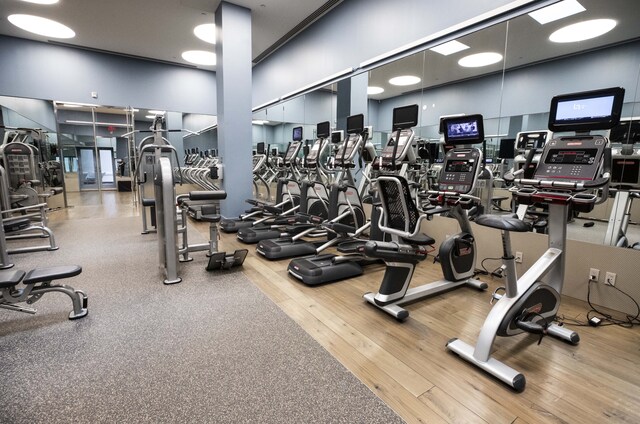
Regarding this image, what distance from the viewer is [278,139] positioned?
340 inches

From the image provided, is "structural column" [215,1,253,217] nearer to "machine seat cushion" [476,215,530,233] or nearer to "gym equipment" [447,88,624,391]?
"gym equipment" [447,88,624,391]

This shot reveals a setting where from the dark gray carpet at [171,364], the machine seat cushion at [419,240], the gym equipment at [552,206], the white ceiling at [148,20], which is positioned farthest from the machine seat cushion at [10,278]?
the white ceiling at [148,20]

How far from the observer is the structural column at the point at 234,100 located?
233 inches

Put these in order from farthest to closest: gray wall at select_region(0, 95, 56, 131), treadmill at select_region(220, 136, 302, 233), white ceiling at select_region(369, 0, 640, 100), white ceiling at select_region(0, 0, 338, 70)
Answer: gray wall at select_region(0, 95, 56, 131), white ceiling at select_region(0, 0, 338, 70), treadmill at select_region(220, 136, 302, 233), white ceiling at select_region(369, 0, 640, 100)

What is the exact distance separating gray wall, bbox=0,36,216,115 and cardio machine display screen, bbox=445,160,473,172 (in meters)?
9.14

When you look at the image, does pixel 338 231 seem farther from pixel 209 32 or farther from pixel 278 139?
pixel 209 32

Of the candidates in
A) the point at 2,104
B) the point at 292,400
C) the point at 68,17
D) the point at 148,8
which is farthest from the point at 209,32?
the point at 292,400

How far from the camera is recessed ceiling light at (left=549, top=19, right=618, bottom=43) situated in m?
2.94

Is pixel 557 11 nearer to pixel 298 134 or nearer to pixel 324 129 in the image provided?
pixel 324 129

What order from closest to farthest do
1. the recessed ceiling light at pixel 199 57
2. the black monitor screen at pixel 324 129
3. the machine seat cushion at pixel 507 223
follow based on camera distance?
the machine seat cushion at pixel 507 223 → the black monitor screen at pixel 324 129 → the recessed ceiling light at pixel 199 57

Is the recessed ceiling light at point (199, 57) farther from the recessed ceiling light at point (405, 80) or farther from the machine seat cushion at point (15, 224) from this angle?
the machine seat cushion at point (15, 224)

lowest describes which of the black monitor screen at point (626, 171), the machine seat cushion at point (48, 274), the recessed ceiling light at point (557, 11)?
the machine seat cushion at point (48, 274)

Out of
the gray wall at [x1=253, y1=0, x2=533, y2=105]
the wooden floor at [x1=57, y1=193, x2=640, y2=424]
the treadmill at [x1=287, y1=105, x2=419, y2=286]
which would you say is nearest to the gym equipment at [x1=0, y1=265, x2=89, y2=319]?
the wooden floor at [x1=57, y1=193, x2=640, y2=424]

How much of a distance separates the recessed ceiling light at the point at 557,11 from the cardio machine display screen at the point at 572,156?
1.80m
